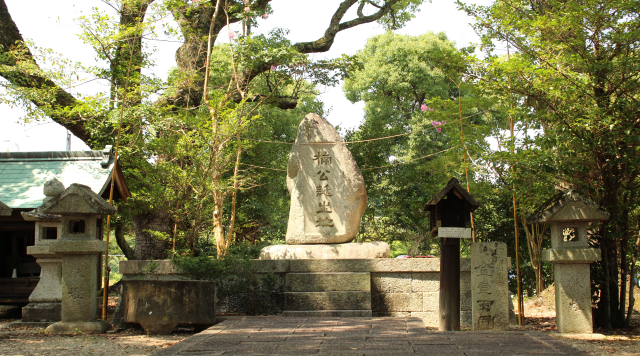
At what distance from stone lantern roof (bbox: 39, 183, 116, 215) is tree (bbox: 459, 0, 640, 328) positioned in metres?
6.11

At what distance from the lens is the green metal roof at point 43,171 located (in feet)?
31.0

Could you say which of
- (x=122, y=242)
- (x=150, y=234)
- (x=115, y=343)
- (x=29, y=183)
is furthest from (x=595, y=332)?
(x=122, y=242)

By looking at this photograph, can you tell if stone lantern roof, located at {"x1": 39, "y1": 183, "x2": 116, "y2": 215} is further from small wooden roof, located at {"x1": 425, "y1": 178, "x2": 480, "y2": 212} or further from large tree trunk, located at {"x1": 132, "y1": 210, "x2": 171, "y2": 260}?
large tree trunk, located at {"x1": 132, "y1": 210, "x2": 171, "y2": 260}

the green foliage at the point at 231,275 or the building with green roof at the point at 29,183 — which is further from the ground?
the building with green roof at the point at 29,183

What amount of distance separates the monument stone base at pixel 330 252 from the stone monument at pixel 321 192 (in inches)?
1.3

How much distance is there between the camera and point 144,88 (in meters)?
11.7

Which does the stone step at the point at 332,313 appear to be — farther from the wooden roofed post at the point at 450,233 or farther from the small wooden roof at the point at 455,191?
the small wooden roof at the point at 455,191

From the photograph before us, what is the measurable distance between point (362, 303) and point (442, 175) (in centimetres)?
769

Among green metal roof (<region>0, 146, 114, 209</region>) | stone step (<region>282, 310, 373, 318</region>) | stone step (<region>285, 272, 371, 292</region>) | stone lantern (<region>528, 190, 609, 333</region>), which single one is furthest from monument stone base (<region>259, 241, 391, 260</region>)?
green metal roof (<region>0, 146, 114, 209</region>)

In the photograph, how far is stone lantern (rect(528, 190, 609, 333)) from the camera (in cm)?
652

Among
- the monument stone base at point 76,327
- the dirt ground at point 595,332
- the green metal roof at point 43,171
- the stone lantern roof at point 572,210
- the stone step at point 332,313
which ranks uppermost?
the green metal roof at point 43,171

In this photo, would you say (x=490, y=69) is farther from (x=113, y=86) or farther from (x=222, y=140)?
(x=113, y=86)

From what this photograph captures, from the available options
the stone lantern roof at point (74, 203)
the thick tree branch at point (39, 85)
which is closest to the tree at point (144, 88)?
the thick tree branch at point (39, 85)

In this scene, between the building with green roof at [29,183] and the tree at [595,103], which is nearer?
the tree at [595,103]
